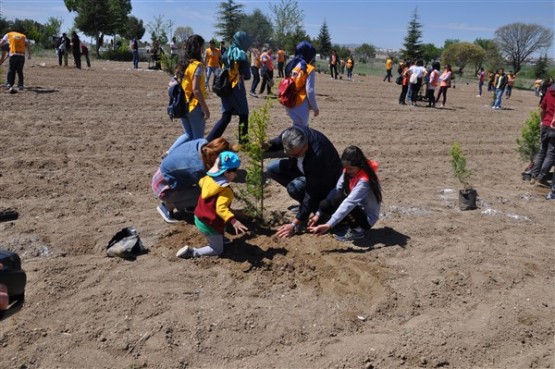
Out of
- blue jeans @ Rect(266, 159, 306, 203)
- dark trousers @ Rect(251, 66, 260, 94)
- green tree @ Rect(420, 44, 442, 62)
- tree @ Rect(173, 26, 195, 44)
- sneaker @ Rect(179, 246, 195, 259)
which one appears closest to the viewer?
sneaker @ Rect(179, 246, 195, 259)

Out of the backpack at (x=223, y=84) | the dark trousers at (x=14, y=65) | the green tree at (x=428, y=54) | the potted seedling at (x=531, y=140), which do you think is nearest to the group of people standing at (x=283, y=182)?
the backpack at (x=223, y=84)

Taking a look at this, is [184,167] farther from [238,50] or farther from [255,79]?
[255,79]

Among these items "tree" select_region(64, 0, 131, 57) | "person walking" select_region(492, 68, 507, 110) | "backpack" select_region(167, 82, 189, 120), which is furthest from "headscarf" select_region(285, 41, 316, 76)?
"tree" select_region(64, 0, 131, 57)

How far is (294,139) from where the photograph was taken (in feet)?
14.7

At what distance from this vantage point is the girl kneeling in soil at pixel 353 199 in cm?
450

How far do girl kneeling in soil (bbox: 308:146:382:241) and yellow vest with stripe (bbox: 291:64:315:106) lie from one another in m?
2.11

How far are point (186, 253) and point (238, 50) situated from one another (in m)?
3.78

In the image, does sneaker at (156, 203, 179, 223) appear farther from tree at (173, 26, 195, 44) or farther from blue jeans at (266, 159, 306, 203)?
tree at (173, 26, 195, 44)

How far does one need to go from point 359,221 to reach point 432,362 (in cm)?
188

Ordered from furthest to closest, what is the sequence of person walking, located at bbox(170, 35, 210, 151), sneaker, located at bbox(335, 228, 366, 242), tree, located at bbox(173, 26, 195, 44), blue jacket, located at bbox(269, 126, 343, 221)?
Answer: tree, located at bbox(173, 26, 195, 44) → person walking, located at bbox(170, 35, 210, 151) → sneaker, located at bbox(335, 228, 366, 242) → blue jacket, located at bbox(269, 126, 343, 221)

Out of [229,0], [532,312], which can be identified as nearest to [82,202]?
[532,312]

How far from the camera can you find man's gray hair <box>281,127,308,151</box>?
14.7ft

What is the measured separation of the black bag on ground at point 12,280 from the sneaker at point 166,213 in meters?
2.98

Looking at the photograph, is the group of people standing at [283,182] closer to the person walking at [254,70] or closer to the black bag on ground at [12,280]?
the black bag on ground at [12,280]
